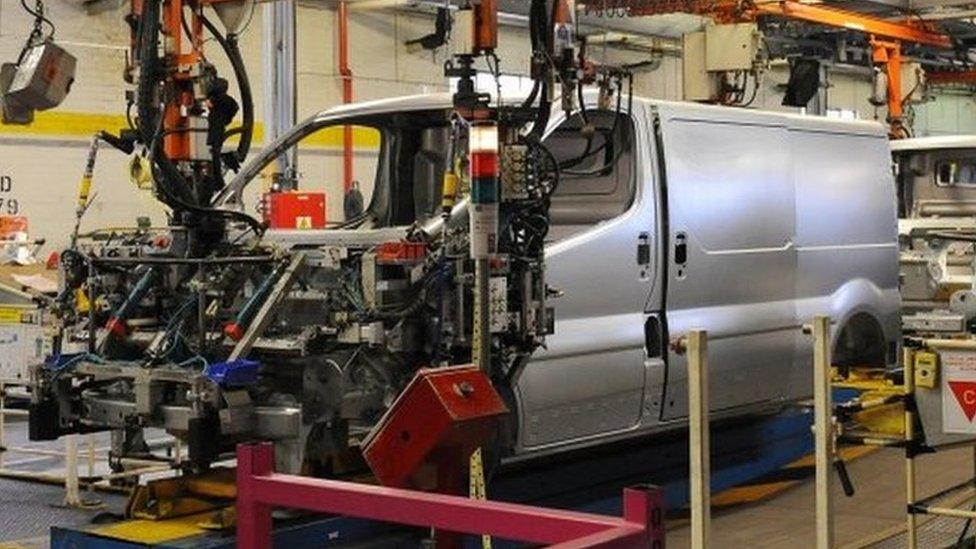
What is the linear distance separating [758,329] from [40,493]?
12.7ft

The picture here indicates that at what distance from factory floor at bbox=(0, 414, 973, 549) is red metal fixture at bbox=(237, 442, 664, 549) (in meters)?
3.40

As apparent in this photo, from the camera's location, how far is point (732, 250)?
7738 millimetres

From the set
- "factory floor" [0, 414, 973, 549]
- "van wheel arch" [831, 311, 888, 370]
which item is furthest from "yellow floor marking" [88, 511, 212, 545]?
"van wheel arch" [831, 311, 888, 370]

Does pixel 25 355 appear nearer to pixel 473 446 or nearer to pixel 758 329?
pixel 758 329

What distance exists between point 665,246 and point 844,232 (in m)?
1.87

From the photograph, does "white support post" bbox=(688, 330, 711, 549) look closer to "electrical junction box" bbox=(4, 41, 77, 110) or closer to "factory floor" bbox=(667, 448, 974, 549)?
"factory floor" bbox=(667, 448, 974, 549)

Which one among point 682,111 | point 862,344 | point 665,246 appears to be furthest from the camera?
point 862,344

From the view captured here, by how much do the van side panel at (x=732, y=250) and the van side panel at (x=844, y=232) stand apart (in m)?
0.16

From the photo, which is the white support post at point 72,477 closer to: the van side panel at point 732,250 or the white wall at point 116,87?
the van side panel at point 732,250

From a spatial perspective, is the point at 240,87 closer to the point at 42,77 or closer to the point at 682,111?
the point at 42,77

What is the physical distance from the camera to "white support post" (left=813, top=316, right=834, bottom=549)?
16.5 feet

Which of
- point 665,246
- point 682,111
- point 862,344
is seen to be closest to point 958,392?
point 665,246

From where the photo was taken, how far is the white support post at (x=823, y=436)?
503cm

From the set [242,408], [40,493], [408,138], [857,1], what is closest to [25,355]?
[40,493]
